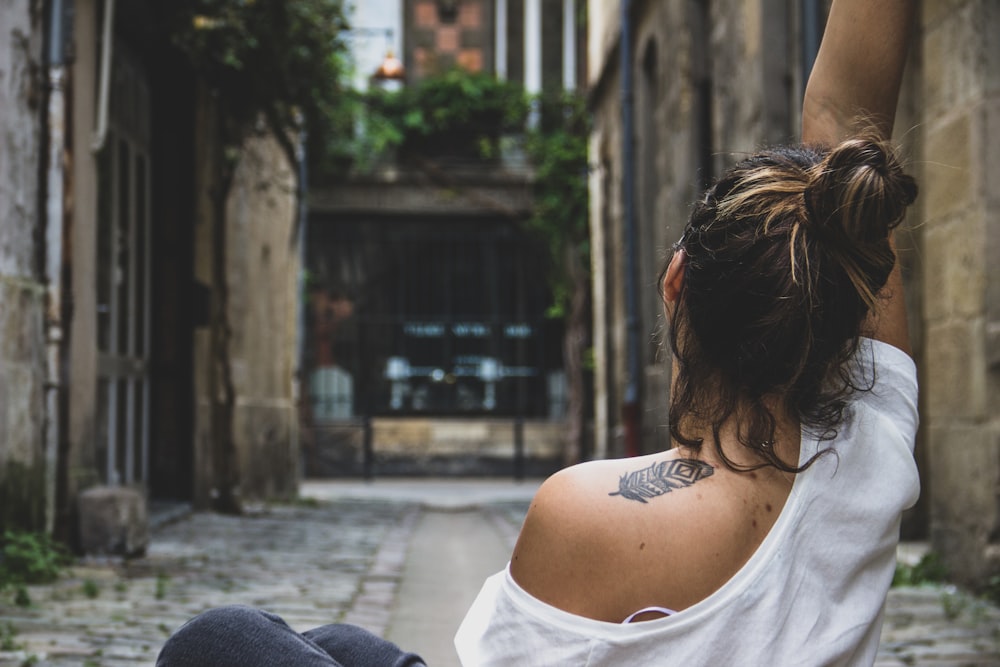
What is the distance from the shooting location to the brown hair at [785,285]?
1.34 meters

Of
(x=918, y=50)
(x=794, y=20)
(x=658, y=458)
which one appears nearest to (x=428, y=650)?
(x=658, y=458)

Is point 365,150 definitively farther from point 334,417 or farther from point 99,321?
point 99,321

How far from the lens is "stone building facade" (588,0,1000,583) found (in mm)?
5516

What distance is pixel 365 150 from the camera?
21688 millimetres

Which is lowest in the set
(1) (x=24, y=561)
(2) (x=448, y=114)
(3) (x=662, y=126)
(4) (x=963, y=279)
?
(1) (x=24, y=561)

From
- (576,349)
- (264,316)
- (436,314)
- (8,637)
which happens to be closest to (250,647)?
(8,637)

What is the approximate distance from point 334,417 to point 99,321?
12.7m

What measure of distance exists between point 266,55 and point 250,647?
9.31 meters

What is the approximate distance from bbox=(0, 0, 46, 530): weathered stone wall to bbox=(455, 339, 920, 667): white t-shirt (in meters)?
5.10

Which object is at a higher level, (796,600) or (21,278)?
(21,278)

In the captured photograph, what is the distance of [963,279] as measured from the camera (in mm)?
5730

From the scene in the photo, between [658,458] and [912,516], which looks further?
[912,516]

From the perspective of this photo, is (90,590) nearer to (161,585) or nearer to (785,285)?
(161,585)

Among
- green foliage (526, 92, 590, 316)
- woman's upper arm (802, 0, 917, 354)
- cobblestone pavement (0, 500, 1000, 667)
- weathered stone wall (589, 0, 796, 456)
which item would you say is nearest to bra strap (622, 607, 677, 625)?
woman's upper arm (802, 0, 917, 354)
